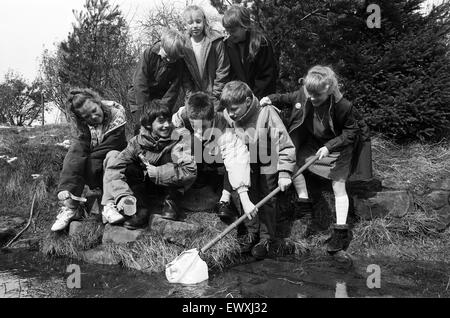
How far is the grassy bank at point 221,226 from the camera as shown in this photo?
12.7 ft

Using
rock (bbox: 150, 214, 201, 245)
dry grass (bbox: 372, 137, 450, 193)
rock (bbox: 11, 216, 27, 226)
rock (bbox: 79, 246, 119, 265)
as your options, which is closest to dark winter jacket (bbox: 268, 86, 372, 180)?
dry grass (bbox: 372, 137, 450, 193)

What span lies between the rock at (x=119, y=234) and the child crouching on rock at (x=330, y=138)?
1.57 m

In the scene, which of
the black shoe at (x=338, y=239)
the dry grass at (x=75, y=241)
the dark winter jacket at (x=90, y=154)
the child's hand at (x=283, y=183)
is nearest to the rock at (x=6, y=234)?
the dry grass at (x=75, y=241)

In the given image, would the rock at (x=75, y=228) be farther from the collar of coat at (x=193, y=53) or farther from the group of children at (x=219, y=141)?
the collar of coat at (x=193, y=53)

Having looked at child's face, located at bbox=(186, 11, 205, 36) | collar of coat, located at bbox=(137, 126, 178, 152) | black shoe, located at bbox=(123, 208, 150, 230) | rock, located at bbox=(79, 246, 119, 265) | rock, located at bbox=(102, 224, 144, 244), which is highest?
child's face, located at bbox=(186, 11, 205, 36)

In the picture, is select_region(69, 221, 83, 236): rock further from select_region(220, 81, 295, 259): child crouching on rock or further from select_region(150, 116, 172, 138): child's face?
select_region(220, 81, 295, 259): child crouching on rock

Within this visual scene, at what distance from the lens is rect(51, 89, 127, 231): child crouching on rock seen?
4.22m

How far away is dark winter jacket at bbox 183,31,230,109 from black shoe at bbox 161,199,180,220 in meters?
1.06

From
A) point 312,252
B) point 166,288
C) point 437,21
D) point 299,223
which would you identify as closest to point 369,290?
point 312,252

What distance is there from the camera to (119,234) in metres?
4.05

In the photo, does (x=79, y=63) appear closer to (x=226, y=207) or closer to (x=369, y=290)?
(x=226, y=207)

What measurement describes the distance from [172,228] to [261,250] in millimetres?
843

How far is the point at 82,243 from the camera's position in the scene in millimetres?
4180

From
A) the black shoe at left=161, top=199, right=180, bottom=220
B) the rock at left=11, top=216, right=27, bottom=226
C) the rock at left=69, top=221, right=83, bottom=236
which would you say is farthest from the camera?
the rock at left=11, top=216, right=27, bottom=226
